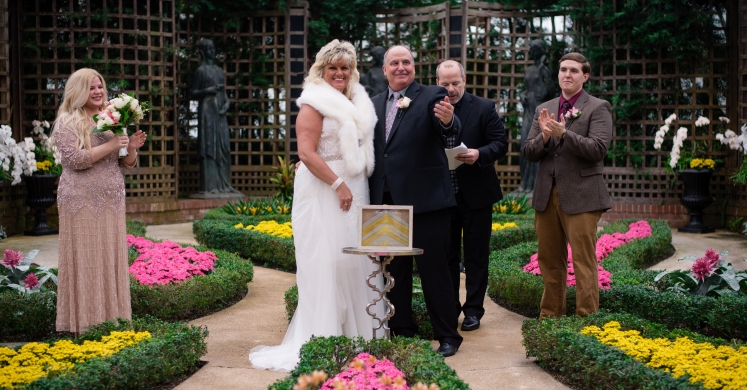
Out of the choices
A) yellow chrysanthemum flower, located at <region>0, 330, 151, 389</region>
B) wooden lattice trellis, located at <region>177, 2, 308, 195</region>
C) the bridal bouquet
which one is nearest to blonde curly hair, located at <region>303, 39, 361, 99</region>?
the bridal bouquet

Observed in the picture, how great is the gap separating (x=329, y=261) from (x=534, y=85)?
8879mm

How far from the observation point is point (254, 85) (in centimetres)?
1459

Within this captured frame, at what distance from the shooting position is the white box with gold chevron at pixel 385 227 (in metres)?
4.10

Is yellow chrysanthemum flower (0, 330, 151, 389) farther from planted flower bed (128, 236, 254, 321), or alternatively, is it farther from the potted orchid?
the potted orchid

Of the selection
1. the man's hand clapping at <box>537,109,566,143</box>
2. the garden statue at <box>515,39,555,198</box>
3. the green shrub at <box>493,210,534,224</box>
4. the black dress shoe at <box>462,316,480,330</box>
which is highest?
the garden statue at <box>515,39,555,198</box>

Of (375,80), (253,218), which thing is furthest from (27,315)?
(375,80)

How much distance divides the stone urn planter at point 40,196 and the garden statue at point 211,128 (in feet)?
9.05

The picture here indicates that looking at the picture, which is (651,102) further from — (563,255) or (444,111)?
(444,111)

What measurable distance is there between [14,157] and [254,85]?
5512 mm

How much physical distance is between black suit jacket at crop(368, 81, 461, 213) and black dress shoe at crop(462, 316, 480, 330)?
4.11ft

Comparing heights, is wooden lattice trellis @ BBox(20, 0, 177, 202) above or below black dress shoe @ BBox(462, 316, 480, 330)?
above

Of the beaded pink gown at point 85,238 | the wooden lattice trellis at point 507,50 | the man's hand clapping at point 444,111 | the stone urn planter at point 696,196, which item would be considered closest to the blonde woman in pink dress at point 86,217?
the beaded pink gown at point 85,238

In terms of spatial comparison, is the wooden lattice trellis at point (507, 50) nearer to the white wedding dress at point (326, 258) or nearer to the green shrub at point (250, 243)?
the green shrub at point (250, 243)

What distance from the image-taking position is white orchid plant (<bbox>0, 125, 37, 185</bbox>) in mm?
9211
